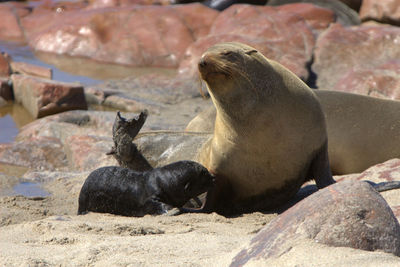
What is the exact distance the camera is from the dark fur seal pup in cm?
546

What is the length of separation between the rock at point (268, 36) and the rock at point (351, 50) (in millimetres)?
262

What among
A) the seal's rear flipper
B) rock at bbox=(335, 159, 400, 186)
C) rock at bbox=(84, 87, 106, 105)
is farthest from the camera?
rock at bbox=(84, 87, 106, 105)

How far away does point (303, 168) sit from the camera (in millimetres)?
5320

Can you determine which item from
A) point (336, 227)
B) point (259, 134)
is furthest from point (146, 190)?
point (336, 227)

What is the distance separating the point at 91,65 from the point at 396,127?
8.90 m

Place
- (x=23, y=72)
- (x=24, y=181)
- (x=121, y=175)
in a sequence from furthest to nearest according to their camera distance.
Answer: (x=23, y=72), (x=24, y=181), (x=121, y=175)

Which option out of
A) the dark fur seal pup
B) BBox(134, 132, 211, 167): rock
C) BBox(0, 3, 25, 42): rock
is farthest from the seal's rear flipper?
BBox(0, 3, 25, 42): rock

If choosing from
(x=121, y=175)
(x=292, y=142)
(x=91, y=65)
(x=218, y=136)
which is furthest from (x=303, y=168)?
(x=91, y=65)

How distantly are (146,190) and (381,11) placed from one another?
35.7ft

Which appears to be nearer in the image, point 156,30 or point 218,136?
point 218,136

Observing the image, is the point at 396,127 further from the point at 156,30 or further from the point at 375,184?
the point at 156,30

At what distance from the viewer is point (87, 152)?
804 centimetres

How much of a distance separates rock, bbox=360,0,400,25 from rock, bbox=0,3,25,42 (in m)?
7.89

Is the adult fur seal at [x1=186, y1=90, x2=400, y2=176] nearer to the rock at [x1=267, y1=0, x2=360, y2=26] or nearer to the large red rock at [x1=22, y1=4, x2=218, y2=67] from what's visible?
the large red rock at [x1=22, y1=4, x2=218, y2=67]
